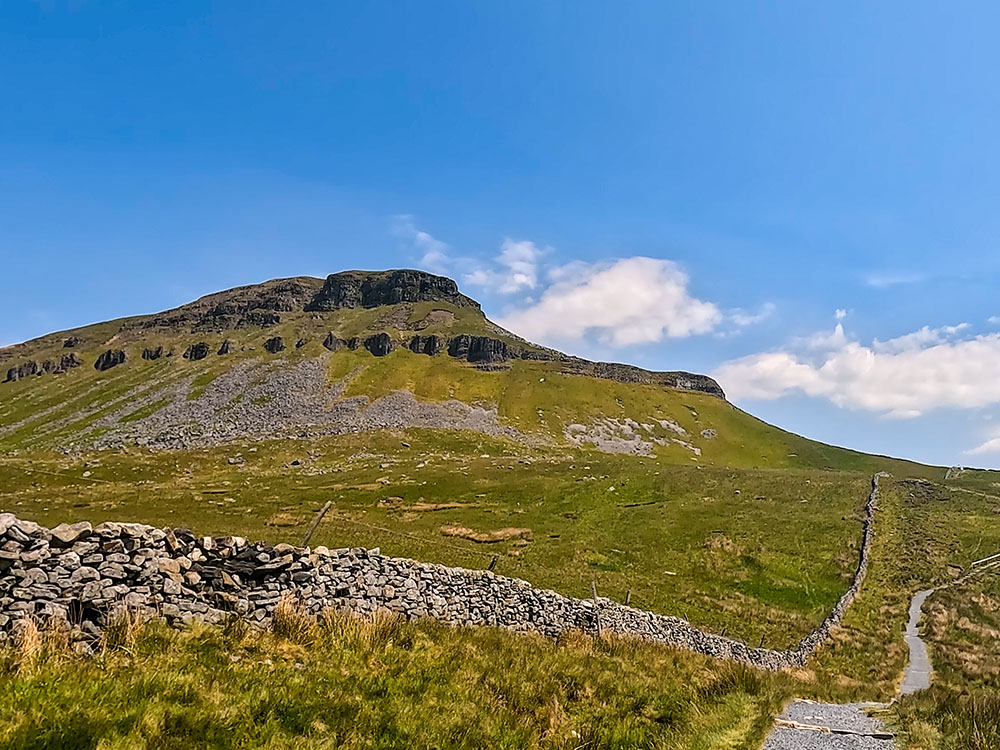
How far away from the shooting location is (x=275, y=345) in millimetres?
183625

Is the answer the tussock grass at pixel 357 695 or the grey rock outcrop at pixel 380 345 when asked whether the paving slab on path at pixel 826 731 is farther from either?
the grey rock outcrop at pixel 380 345

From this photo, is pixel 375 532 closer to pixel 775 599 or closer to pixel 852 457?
pixel 775 599

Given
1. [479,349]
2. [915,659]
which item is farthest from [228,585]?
[479,349]

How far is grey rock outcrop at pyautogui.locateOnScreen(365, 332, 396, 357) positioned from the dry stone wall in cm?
15670

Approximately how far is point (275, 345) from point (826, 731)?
188913 millimetres

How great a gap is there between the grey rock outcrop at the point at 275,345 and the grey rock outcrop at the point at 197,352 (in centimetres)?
2424

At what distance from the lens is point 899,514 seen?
6675 cm

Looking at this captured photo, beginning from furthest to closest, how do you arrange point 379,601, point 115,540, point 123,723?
point 379,601, point 115,540, point 123,723

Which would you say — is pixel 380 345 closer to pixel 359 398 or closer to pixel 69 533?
pixel 359 398

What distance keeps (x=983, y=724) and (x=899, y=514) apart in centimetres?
6604

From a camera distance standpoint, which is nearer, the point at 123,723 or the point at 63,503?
the point at 123,723

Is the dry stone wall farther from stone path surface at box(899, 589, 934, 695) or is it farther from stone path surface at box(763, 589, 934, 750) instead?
stone path surface at box(899, 589, 934, 695)

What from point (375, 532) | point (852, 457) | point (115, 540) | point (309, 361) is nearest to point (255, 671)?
point (115, 540)

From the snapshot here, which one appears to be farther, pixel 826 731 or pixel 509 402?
pixel 509 402
